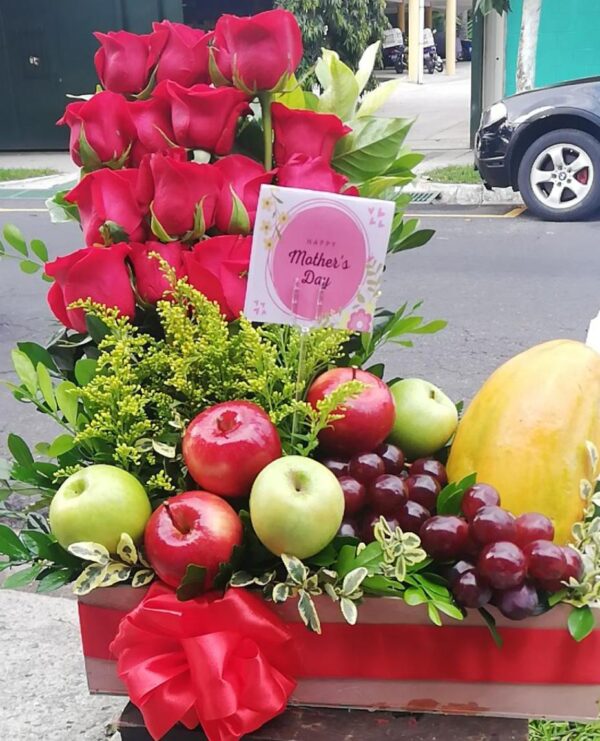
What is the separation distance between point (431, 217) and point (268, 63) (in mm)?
7192

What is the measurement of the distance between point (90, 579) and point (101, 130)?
25.9 inches

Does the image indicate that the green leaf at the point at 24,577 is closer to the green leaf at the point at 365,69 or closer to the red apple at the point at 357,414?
the red apple at the point at 357,414

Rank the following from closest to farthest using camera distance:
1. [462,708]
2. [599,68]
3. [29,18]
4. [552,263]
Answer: [462,708]
[552,263]
[599,68]
[29,18]

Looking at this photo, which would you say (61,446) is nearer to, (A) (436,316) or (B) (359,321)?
(B) (359,321)

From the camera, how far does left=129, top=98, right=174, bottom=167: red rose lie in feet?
4.13

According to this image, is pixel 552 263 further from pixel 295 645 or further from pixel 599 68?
pixel 599 68

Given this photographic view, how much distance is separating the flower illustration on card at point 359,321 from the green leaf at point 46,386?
0.44 meters

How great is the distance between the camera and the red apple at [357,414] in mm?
1164

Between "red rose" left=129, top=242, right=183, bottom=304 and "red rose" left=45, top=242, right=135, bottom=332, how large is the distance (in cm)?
2

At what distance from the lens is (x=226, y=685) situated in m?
0.99

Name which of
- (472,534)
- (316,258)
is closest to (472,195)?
(316,258)

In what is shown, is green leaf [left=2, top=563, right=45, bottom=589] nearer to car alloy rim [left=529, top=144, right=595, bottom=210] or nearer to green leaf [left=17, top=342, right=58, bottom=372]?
green leaf [left=17, top=342, right=58, bottom=372]

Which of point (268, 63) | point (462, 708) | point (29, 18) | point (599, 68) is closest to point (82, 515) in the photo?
point (462, 708)

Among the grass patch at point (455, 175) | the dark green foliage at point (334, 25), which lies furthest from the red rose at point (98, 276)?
the dark green foliage at point (334, 25)
